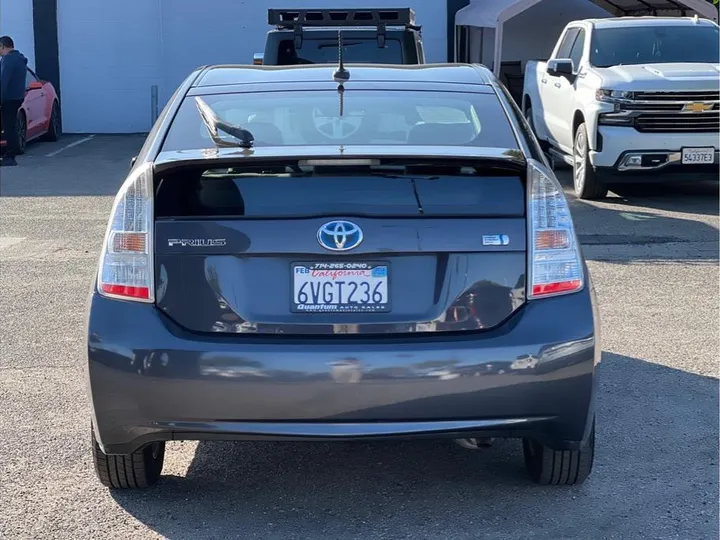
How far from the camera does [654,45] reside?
41.7 feet

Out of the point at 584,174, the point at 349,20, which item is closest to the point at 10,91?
the point at 349,20

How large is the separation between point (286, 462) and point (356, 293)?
122 cm

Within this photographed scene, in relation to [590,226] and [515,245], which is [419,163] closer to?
[515,245]

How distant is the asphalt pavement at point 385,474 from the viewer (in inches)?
165

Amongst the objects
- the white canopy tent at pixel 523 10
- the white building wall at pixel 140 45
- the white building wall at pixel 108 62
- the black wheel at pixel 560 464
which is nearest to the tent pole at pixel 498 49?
the white canopy tent at pixel 523 10

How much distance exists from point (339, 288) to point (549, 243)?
30.8 inches

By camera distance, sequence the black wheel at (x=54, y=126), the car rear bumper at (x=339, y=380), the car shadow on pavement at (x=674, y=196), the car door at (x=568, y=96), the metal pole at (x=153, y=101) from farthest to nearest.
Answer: the metal pole at (x=153, y=101) < the black wheel at (x=54, y=126) < the car door at (x=568, y=96) < the car shadow on pavement at (x=674, y=196) < the car rear bumper at (x=339, y=380)

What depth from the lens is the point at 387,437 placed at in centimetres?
394

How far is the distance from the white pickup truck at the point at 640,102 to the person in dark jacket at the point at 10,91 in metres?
7.95

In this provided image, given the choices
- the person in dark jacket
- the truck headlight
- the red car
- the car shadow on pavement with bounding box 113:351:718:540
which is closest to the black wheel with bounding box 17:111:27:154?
the red car

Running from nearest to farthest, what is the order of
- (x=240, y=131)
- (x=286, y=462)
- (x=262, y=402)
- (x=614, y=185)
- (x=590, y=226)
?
(x=262, y=402), (x=240, y=131), (x=286, y=462), (x=590, y=226), (x=614, y=185)

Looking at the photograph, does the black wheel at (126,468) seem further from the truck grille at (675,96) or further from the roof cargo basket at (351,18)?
the roof cargo basket at (351,18)

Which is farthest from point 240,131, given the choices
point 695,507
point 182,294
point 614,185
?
point 614,185

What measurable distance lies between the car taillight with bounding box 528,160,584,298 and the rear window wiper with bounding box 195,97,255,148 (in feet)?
3.47
